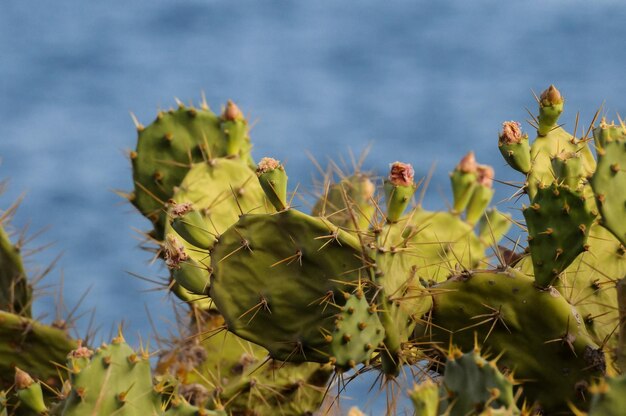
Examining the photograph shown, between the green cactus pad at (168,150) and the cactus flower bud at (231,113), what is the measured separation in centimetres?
6

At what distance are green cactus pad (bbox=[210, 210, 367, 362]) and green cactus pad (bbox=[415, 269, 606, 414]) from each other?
0.77ft

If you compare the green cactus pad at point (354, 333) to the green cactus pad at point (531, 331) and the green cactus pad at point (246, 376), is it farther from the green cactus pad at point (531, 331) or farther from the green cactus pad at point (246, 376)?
the green cactus pad at point (246, 376)

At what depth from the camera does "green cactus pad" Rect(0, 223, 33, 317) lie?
3.96 m

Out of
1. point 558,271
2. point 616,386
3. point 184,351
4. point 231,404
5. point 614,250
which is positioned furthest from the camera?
point 184,351

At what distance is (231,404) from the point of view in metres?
3.55

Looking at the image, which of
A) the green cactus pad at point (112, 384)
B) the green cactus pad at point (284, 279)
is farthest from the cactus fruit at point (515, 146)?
the green cactus pad at point (112, 384)

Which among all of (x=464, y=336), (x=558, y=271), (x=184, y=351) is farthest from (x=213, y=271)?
(x=184, y=351)

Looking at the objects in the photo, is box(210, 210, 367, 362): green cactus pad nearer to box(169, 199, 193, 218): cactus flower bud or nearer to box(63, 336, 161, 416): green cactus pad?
box(169, 199, 193, 218): cactus flower bud

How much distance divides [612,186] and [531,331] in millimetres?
366

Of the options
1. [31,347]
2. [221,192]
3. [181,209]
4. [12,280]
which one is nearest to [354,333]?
[181,209]

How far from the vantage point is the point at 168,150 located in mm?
4250

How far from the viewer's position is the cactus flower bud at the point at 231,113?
4.25m

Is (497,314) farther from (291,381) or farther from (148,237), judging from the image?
(148,237)

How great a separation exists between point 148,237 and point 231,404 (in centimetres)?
71
